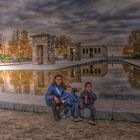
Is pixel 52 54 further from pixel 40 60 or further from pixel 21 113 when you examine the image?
pixel 21 113

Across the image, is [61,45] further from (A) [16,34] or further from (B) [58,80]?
(B) [58,80]

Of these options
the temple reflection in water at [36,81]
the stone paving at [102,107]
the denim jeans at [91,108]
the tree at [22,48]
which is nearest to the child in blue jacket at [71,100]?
the denim jeans at [91,108]

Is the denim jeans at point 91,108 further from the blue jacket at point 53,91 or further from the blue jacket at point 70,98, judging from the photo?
the blue jacket at point 53,91

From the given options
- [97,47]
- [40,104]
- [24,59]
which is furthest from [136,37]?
[40,104]

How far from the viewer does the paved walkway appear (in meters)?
6.00

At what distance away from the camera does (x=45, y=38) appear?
1439 inches

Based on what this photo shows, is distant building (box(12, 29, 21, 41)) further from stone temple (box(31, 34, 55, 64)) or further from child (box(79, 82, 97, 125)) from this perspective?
child (box(79, 82, 97, 125))

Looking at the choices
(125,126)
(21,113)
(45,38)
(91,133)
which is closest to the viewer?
(91,133)

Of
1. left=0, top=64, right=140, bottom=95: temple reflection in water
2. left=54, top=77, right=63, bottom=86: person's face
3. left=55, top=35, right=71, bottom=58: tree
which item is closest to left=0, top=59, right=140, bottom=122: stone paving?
left=54, top=77, right=63, bottom=86: person's face

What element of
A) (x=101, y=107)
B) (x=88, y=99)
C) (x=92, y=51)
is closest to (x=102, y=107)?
(x=101, y=107)

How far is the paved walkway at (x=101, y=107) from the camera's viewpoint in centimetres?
600

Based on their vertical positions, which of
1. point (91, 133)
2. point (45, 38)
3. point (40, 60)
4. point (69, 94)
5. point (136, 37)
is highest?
point (136, 37)

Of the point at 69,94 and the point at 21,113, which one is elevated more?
the point at 69,94

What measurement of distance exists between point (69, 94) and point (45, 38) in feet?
102
